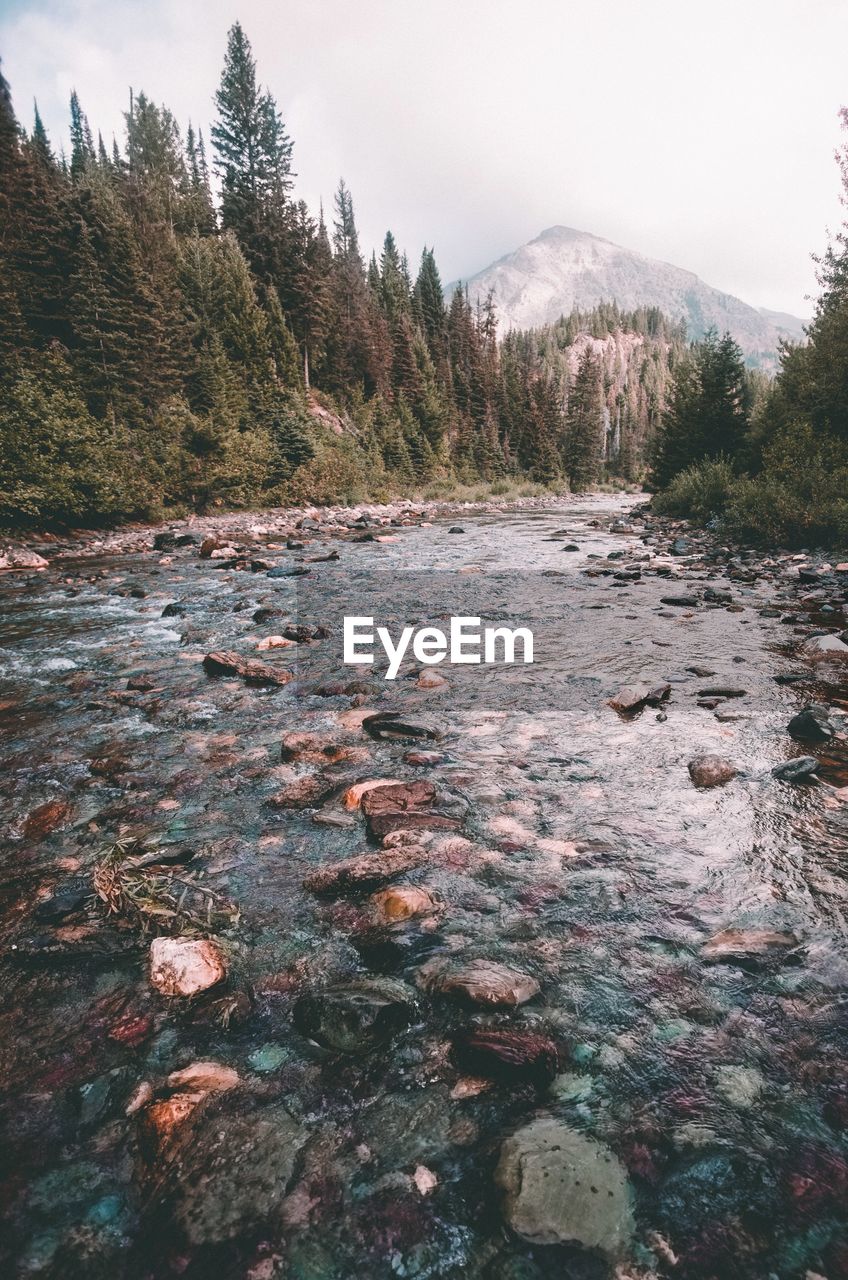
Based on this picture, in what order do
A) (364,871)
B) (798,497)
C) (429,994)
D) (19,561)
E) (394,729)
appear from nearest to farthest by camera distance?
1. (429,994)
2. (364,871)
3. (394,729)
4. (19,561)
5. (798,497)

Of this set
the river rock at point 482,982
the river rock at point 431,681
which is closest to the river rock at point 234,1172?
the river rock at point 482,982

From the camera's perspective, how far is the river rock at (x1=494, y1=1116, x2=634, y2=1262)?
1.24 metres

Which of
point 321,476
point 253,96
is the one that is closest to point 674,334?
point 253,96

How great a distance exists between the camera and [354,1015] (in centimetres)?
179

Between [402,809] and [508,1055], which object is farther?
[402,809]

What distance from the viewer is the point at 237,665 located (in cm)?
548

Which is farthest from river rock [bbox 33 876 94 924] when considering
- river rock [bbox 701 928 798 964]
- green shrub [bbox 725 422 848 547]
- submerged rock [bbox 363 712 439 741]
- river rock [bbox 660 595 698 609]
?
green shrub [bbox 725 422 848 547]

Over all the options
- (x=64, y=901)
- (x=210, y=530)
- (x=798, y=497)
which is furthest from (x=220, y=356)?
(x=64, y=901)

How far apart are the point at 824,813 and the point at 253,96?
61.3 m

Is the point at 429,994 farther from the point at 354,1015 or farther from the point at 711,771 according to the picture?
the point at 711,771

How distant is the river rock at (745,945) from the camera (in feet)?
6.73

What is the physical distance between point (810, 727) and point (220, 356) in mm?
32323

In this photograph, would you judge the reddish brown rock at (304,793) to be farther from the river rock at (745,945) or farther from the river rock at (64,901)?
the river rock at (745,945)

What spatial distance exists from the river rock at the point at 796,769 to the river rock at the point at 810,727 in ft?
1.54
